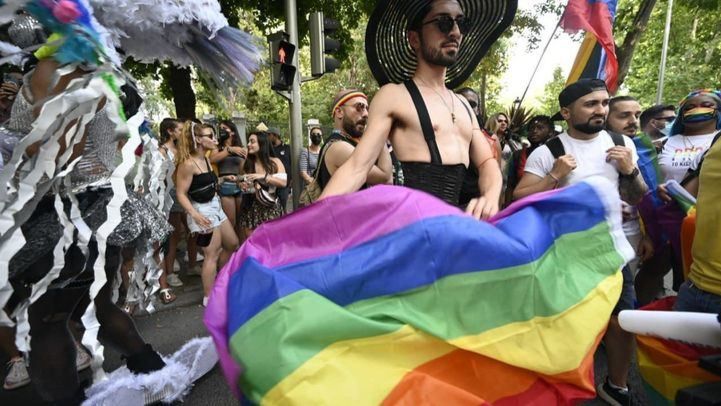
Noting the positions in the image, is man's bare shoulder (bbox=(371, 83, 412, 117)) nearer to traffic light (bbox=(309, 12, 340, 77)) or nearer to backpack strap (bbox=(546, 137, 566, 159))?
backpack strap (bbox=(546, 137, 566, 159))

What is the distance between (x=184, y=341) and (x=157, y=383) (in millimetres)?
1270

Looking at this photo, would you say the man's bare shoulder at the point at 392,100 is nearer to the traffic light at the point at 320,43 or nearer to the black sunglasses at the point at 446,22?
the black sunglasses at the point at 446,22

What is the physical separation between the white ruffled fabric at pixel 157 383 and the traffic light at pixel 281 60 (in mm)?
3660

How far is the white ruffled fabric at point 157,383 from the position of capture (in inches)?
91.0

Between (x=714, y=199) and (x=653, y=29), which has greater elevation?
(x=653, y=29)

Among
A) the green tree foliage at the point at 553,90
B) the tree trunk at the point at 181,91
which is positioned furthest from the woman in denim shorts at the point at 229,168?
the green tree foliage at the point at 553,90

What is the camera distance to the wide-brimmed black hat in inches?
83.4

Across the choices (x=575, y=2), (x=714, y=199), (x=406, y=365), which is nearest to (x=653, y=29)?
(x=575, y=2)

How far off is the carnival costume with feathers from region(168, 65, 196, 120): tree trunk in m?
6.98

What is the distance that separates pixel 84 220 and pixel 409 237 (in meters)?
1.63

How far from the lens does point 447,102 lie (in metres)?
2.03

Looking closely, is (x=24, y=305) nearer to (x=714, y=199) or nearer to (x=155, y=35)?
(x=155, y=35)

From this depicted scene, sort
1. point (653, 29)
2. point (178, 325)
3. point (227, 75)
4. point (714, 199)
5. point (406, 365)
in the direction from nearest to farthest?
point (406, 365) < point (714, 199) < point (227, 75) < point (178, 325) < point (653, 29)

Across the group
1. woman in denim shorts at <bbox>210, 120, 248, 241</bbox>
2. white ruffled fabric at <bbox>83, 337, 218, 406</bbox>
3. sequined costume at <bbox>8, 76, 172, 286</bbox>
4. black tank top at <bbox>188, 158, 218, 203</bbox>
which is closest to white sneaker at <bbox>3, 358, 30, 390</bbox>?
white ruffled fabric at <bbox>83, 337, 218, 406</bbox>
